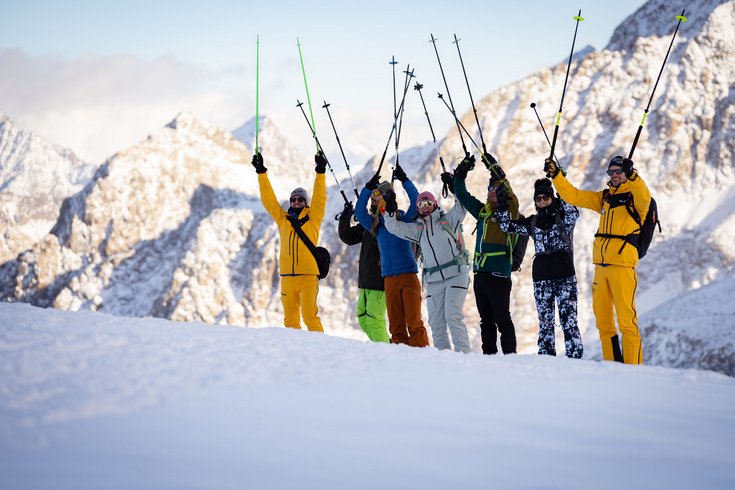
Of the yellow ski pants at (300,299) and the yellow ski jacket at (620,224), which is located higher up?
the yellow ski jacket at (620,224)

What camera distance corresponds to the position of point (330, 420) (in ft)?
12.9

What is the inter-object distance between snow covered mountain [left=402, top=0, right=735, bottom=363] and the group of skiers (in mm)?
56299

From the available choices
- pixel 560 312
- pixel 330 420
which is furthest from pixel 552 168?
pixel 330 420

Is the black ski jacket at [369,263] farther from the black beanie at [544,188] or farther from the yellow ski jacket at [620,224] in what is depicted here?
the yellow ski jacket at [620,224]

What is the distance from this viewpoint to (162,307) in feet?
331

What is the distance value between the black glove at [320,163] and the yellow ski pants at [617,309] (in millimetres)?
A: 4361

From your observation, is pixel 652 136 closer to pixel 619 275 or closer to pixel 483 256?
pixel 483 256

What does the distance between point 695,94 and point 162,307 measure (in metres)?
77.3

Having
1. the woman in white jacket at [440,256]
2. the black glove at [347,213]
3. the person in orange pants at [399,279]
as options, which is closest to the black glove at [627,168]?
the woman in white jacket at [440,256]

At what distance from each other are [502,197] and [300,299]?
317cm

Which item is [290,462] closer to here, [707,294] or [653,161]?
[707,294]

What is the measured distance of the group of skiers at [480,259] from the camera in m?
7.97

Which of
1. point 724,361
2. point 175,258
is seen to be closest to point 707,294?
point 724,361

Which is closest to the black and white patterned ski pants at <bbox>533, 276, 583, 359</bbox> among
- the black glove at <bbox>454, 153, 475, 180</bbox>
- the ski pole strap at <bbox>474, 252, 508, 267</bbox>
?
the ski pole strap at <bbox>474, 252, 508, 267</bbox>
